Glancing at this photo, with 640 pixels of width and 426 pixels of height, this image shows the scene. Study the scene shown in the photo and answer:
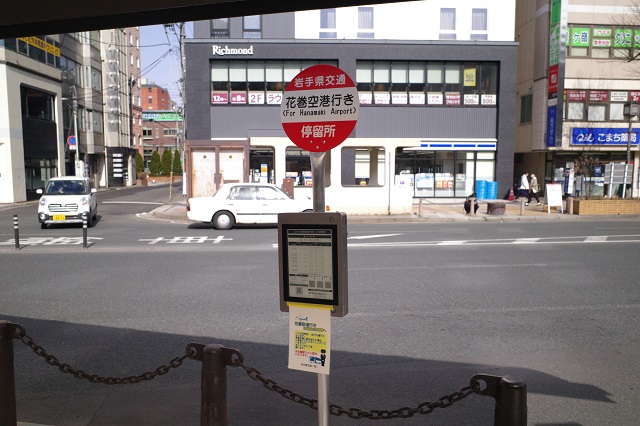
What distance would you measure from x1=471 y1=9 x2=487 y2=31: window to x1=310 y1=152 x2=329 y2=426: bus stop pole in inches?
1183

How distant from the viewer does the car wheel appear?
56.0 ft

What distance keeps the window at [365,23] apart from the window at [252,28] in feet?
18.9

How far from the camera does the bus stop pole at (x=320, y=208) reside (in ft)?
9.90

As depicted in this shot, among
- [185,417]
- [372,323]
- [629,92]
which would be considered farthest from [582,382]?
[629,92]

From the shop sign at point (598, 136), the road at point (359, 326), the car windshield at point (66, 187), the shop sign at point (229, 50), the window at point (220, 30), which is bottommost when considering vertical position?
the road at point (359, 326)

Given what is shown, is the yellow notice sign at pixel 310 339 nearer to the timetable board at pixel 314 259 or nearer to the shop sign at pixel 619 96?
the timetable board at pixel 314 259

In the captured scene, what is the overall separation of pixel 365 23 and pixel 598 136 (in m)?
14.6

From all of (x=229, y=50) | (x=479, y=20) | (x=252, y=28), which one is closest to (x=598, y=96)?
(x=479, y=20)

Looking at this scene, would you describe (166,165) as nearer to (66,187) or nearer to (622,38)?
(66,187)

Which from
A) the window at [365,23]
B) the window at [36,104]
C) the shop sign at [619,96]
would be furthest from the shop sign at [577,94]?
the window at [36,104]

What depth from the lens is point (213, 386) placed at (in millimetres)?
3154

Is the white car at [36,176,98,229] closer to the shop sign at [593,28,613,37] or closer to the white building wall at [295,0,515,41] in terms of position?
the white building wall at [295,0,515,41]

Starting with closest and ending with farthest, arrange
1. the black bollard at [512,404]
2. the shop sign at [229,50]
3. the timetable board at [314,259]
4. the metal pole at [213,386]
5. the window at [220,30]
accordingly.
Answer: the black bollard at [512,404] → the timetable board at [314,259] → the metal pole at [213,386] → the shop sign at [229,50] → the window at [220,30]

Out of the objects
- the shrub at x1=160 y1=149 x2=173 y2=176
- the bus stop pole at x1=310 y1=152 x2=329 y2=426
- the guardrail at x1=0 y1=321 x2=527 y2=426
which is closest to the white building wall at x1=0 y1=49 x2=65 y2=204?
the guardrail at x1=0 y1=321 x2=527 y2=426
